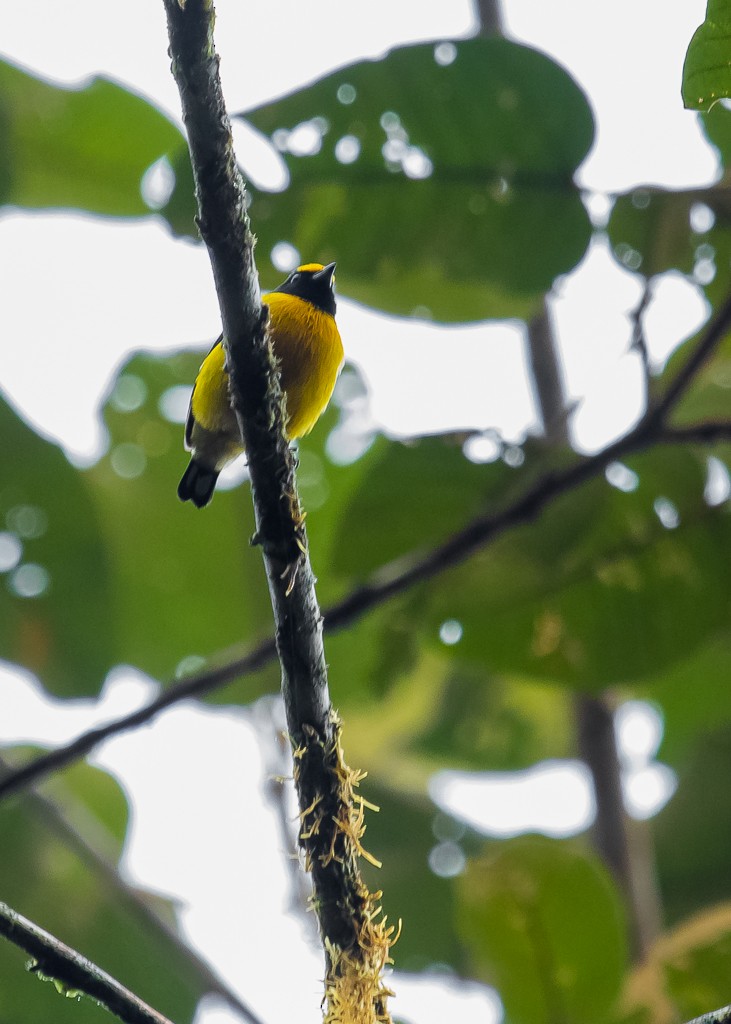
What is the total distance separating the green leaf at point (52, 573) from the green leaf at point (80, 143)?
2.24 ft

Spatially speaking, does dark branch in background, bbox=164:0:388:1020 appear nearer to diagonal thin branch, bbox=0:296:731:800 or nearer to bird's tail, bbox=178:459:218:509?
diagonal thin branch, bbox=0:296:731:800

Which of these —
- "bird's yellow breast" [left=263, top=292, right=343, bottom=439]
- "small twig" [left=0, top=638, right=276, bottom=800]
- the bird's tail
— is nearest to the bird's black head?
"bird's yellow breast" [left=263, top=292, right=343, bottom=439]

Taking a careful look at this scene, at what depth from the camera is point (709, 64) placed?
137cm

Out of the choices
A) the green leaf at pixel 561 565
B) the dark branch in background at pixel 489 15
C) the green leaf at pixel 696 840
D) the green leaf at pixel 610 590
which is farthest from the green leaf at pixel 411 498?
the green leaf at pixel 696 840

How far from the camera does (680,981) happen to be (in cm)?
261

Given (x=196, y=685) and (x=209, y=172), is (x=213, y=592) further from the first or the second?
(x=209, y=172)

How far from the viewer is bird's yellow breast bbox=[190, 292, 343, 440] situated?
8.46ft

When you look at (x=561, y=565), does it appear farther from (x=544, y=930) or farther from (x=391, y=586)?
(x=544, y=930)

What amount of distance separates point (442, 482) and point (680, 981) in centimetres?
131

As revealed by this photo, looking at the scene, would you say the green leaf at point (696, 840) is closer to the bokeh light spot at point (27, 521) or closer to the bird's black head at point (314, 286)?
the bird's black head at point (314, 286)

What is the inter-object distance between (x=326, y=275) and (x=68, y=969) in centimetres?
220

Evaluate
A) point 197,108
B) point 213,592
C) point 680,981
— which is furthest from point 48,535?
point 197,108

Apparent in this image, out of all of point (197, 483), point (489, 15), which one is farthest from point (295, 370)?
point (489, 15)

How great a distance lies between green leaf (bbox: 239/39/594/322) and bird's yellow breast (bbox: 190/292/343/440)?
0.24 m
